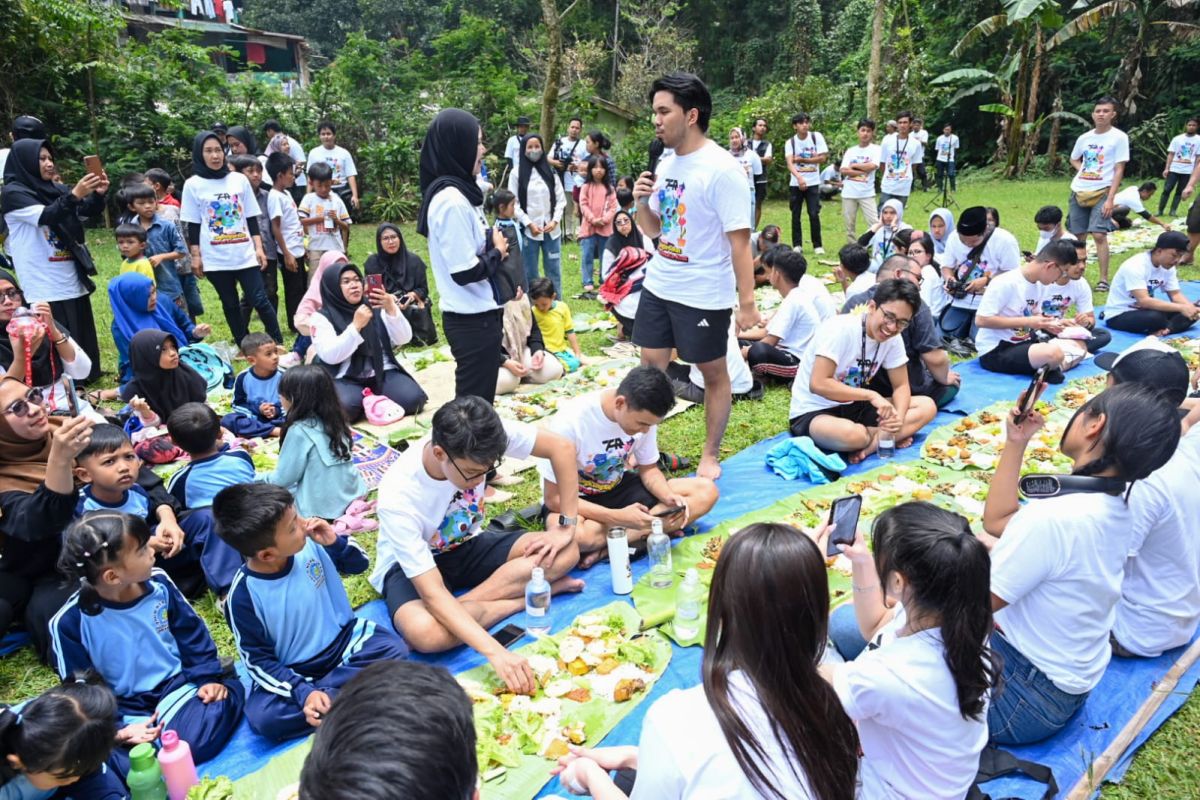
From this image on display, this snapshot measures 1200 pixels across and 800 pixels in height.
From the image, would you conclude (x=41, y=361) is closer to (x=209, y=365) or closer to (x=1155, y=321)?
(x=209, y=365)

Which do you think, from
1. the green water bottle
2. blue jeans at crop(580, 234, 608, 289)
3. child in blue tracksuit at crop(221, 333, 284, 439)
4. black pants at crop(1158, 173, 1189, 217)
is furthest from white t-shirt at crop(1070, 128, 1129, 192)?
the green water bottle

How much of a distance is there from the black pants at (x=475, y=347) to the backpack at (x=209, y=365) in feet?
10.8

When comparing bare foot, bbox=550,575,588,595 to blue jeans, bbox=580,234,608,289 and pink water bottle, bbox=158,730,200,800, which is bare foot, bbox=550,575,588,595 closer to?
pink water bottle, bbox=158,730,200,800

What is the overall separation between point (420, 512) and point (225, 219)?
17.1ft

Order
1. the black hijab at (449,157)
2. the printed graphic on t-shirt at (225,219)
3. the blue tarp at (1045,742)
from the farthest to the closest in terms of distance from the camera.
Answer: the printed graphic on t-shirt at (225,219), the black hijab at (449,157), the blue tarp at (1045,742)

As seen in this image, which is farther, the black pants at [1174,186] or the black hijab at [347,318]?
the black pants at [1174,186]

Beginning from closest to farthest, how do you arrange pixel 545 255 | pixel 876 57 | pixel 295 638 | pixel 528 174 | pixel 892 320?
pixel 295 638 < pixel 892 320 < pixel 528 174 < pixel 545 255 < pixel 876 57

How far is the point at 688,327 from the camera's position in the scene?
5.12 metres

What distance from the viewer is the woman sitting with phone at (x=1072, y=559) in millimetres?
2703

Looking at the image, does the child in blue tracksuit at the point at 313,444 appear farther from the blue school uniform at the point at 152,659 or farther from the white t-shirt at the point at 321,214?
the white t-shirt at the point at 321,214

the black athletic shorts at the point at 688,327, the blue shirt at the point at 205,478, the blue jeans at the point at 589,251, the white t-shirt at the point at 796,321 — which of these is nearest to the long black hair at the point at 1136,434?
the black athletic shorts at the point at 688,327

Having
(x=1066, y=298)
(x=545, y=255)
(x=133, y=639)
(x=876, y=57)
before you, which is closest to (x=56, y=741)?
(x=133, y=639)

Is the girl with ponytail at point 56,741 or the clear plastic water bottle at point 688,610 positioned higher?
the girl with ponytail at point 56,741

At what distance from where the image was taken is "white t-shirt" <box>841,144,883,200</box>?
1103 cm
